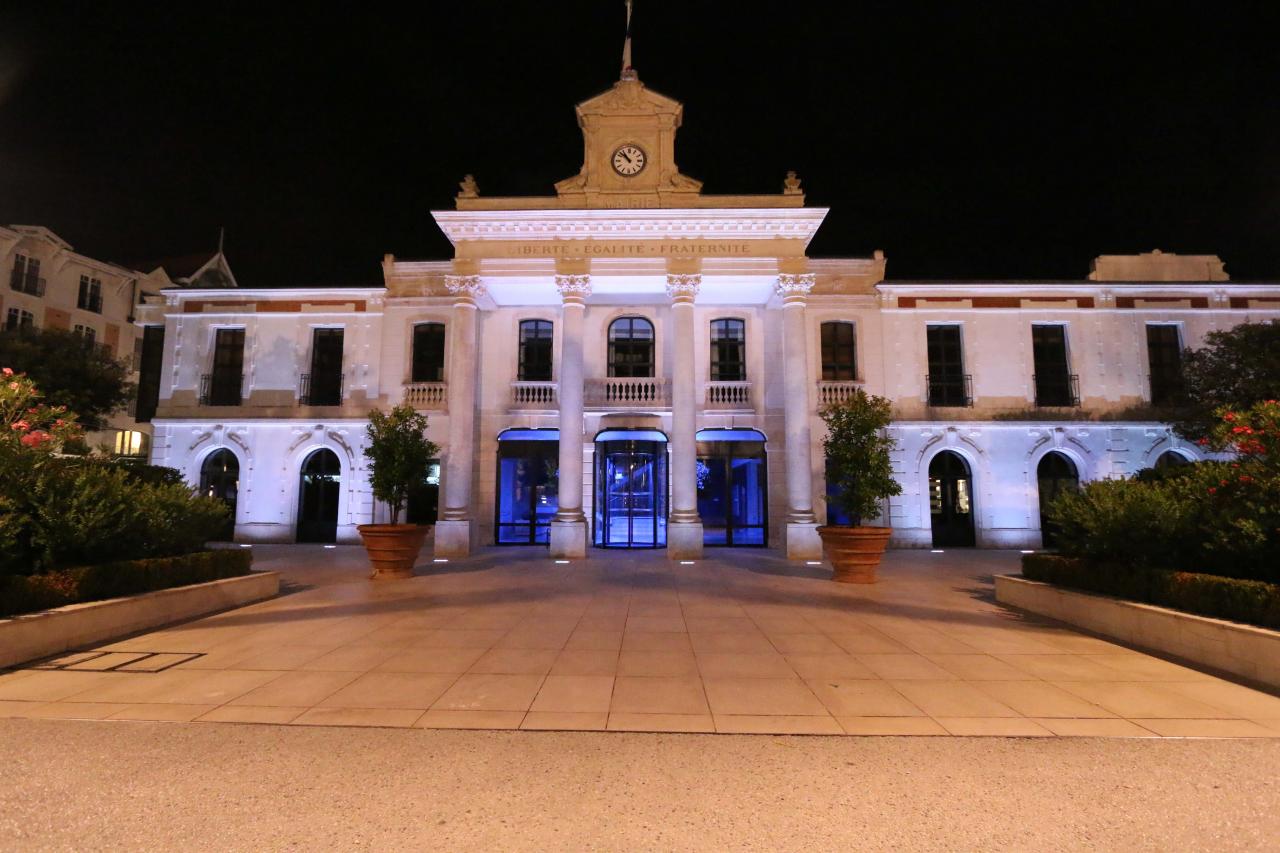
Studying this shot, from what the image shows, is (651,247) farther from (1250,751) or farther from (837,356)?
(1250,751)

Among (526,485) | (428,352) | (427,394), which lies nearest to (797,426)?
(526,485)

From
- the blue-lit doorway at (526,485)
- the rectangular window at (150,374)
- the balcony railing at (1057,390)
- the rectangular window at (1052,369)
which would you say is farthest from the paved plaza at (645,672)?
the rectangular window at (150,374)

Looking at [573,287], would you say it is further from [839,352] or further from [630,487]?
[839,352]

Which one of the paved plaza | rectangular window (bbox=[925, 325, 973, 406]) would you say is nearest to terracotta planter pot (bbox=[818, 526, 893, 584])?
the paved plaza

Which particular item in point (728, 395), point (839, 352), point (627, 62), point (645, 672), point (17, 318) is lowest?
point (645, 672)

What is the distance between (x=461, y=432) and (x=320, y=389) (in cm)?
764

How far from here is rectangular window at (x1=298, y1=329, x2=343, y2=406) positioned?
2136 cm

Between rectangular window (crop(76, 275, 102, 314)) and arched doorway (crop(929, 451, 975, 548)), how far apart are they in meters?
44.5

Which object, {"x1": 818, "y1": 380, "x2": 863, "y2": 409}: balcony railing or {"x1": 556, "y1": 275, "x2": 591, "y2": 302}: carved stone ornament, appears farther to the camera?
{"x1": 818, "y1": 380, "x2": 863, "y2": 409}: balcony railing

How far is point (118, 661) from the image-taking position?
21.7 feet

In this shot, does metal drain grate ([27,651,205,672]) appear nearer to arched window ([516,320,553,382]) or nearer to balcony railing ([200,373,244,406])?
arched window ([516,320,553,382])

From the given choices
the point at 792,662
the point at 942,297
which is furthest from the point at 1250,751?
the point at 942,297

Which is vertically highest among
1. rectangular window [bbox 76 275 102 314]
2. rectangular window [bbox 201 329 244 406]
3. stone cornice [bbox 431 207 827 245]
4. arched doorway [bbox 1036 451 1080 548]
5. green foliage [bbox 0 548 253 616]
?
rectangular window [bbox 76 275 102 314]

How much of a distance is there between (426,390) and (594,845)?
19.3 metres
